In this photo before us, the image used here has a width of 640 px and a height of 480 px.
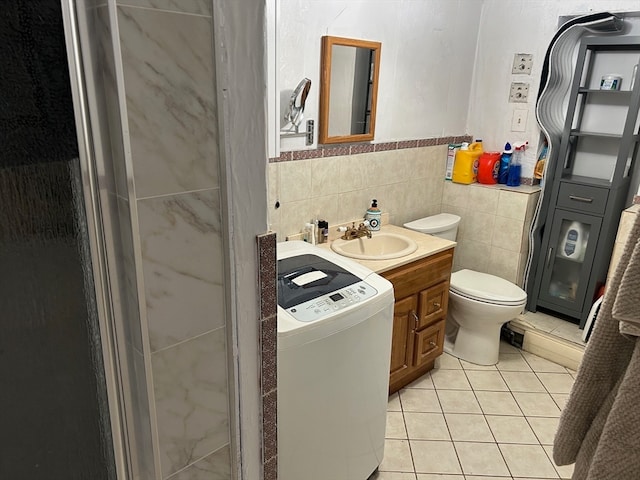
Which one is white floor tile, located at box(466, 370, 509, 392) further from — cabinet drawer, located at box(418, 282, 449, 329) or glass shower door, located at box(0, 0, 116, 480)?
glass shower door, located at box(0, 0, 116, 480)

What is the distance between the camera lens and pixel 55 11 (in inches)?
22.5

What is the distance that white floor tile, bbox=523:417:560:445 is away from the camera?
7.02 ft

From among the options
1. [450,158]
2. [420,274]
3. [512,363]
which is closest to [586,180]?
[450,158]

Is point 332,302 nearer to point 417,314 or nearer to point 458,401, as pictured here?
point 417,314

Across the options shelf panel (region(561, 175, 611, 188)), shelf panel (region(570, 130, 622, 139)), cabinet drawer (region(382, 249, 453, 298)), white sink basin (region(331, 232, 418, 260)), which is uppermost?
shelf panel (region(570, 130, 622, 139))

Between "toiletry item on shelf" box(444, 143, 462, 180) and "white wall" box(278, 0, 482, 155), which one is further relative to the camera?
"toiletry item on shelf" box(444, 143, 462, 180)

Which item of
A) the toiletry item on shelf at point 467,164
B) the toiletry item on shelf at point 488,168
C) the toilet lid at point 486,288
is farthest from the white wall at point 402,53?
the toilet lid at point 486,288

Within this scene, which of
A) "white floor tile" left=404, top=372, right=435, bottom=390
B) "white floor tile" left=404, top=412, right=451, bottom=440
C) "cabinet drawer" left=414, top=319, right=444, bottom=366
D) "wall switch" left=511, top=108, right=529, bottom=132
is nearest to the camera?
"white floor tile" left=404, top=412, right=451, bottom=440

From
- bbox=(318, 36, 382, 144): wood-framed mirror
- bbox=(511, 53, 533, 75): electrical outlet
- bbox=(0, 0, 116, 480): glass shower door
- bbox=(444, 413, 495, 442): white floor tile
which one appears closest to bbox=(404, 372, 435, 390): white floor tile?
bbox=(444, 413, 495, 442): white floor tile

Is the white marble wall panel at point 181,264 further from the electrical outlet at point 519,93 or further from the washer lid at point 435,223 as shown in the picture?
the electrical outlet at point 519,93

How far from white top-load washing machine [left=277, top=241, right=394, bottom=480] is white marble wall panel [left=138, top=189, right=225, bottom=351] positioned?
0.62 m

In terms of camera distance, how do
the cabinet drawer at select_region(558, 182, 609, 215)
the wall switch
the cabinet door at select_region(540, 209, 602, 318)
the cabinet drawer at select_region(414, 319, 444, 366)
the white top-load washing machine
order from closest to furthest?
the white top-load washing machine < the cabinet drawer at select_region(414, 319, 444, 366) < the cabinet drawer at select_region(558, 182, 609, 215) < the cabinet door at select_region(540, 209, 602, 318) < the wall switch

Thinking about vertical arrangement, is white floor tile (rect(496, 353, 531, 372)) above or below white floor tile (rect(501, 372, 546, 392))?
above

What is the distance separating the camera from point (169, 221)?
701mm
